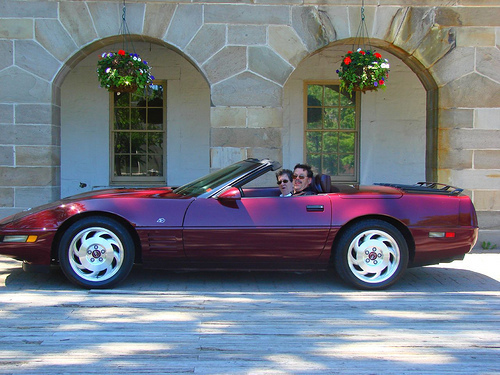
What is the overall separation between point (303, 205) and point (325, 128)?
559cm

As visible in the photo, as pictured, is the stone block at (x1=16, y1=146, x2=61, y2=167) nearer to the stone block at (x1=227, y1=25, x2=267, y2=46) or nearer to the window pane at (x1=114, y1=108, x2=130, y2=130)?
the window pane at (x1=114, y1=108, x2=130, y2=130)

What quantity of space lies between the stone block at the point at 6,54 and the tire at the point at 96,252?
3.87 metres

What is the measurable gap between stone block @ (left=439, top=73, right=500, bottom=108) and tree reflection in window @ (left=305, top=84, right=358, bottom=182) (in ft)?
8.75

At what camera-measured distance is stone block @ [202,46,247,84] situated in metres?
8.89

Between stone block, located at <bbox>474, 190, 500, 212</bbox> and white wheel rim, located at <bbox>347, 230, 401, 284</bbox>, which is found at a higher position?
stone block, located at <bbox>474, 190, 500, 212</bbox>

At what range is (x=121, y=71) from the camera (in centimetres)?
841

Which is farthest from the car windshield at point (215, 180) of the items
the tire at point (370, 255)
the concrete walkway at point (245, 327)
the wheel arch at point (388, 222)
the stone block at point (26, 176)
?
the stone block at point (26, 176)

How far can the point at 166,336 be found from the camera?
14.5 ft

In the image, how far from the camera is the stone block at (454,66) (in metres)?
8.95

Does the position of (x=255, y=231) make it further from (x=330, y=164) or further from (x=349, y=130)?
(x=349, y=130)

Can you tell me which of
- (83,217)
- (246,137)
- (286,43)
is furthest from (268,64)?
(83,217)

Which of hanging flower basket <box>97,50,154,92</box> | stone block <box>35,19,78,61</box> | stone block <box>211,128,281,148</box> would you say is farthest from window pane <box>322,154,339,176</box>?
stone block <box>35,19,78,61</box>

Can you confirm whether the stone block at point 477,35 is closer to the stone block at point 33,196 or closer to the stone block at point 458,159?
the stone block at point 458,159

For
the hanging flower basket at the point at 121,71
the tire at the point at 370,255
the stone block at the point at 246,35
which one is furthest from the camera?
the stone block at the point at 246,35
